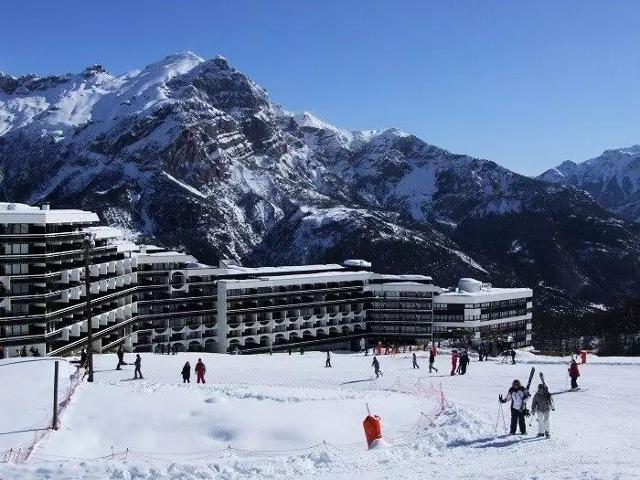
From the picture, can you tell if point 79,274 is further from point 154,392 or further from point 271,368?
point 154,392

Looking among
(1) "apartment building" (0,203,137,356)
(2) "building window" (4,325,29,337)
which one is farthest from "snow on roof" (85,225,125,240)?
(2) "building window" (4,325,29,337)

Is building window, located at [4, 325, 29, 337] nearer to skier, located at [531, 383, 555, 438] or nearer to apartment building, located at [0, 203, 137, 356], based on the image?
apartment building, located at [0, 203, 137, 356]

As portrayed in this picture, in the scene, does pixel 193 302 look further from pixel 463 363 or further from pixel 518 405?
pixel 518 405

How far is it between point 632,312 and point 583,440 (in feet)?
554

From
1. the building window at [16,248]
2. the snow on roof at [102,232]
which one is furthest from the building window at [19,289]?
the snow on roof at [102,232]

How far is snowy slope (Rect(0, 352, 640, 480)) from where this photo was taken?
26.1 meters

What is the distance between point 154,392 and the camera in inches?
1644

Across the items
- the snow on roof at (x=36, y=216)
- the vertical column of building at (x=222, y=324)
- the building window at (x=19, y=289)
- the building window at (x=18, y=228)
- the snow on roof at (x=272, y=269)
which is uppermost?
the snow on roof at (x=36, y=216)

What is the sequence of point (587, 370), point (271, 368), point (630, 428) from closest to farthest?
point (630, 428)
point (587, 370)
point (271, 368)

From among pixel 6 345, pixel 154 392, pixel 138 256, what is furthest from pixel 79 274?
pixel 154 392

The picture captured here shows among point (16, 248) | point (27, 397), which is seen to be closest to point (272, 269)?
point (16, 248)

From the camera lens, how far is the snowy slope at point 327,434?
26062 millimetres

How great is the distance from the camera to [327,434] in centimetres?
3484

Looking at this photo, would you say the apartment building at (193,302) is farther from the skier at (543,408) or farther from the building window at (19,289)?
the skier at (543,408)
